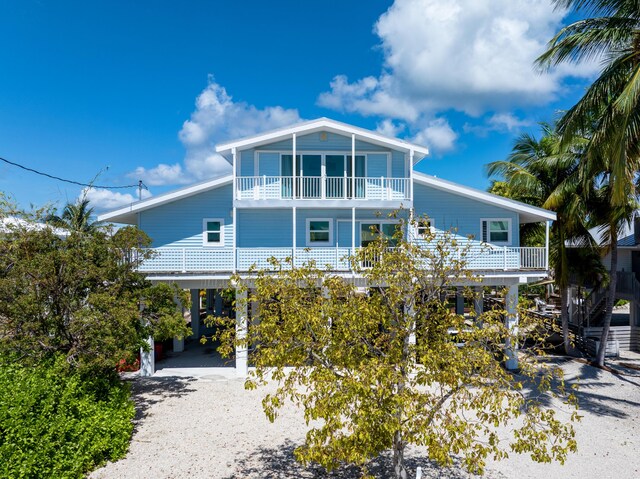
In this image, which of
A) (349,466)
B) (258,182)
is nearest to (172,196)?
(258,182)

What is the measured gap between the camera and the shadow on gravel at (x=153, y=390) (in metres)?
13.4

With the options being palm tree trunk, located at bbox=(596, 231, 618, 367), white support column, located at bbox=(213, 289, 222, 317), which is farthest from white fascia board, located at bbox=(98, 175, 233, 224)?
palm tree trunk, located at bbox=(596, 231, 618, 367)

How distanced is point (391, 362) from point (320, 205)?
36.4ft

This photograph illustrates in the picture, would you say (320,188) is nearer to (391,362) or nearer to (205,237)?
(205,237)

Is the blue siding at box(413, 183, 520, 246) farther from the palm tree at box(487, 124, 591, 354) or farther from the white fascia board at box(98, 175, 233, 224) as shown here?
the white fascia board at box(98, 175, 233, 224)

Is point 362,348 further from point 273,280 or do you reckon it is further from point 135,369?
point 135,369

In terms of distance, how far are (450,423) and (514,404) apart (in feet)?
2.80

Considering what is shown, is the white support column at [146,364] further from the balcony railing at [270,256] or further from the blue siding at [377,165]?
the blue siding at [377,165]

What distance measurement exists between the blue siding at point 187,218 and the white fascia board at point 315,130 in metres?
2.00

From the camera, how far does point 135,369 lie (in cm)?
1697

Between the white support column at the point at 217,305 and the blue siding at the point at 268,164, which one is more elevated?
the blue siding at the point at 268,164

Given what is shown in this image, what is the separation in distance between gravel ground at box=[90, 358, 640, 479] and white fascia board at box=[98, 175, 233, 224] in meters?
6.51

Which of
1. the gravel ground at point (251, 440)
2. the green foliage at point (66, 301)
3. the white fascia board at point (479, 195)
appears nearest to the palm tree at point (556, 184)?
the white fascia board at point (479, 195)

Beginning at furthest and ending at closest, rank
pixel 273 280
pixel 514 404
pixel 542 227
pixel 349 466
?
pixel 542 227 → pixel 349 466 → pixel 273 280 → pixel 514 404
